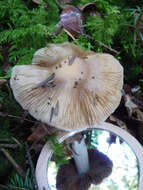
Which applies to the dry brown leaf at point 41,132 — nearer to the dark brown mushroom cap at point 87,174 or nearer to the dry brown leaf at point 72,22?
the dark brown mushroom cap at point 87,174

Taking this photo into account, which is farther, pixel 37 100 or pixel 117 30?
pixel 117 30

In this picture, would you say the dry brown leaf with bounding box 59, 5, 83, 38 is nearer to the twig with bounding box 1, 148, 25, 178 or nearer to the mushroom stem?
the mushroom stem

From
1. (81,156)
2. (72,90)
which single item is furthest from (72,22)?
(81,156)

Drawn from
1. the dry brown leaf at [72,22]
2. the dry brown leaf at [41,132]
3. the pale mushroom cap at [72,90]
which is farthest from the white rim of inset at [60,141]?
the dry brown leaf at [72,22]

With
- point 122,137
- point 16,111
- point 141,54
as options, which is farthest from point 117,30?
point 16,111

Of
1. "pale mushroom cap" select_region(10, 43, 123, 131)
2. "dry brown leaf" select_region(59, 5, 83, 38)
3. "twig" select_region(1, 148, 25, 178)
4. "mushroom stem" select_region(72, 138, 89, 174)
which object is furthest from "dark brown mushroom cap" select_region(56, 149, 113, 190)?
"dry brown leaf" select_region(59, 5, 83, 38)

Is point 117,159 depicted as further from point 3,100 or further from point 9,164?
point 3,100

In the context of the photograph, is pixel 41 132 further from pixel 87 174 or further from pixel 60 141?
pixel 87 174
